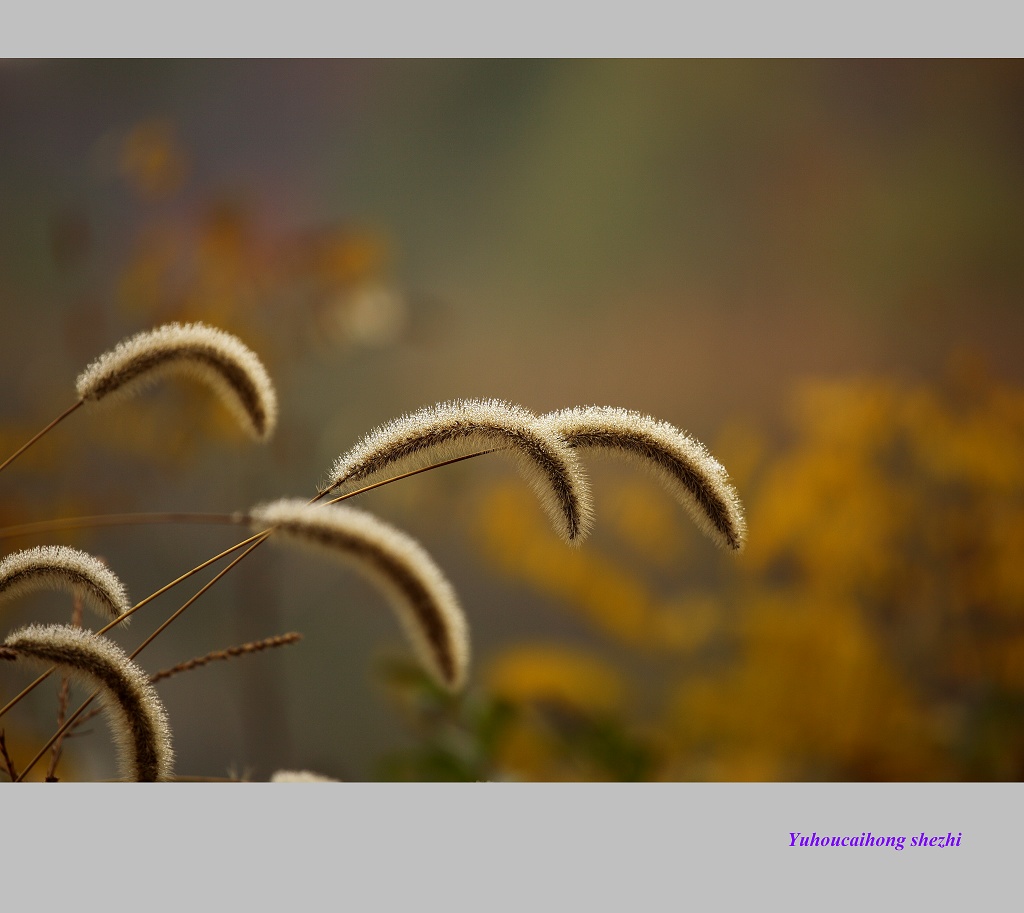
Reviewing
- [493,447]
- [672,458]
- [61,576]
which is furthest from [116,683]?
[672,458]

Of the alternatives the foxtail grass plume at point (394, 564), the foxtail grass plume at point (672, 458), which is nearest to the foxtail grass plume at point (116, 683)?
the foxtail grass plume at point (394, 564)

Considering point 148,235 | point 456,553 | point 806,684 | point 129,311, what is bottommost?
point 806,684

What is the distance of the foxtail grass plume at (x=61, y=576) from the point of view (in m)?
0.73

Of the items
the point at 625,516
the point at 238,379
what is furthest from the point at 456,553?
the point at 238,379

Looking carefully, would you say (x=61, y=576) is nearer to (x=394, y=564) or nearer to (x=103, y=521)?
(x=103, y=521)

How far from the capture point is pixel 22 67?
213 cm

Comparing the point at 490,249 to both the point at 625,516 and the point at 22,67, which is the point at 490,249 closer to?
the point at 625,516

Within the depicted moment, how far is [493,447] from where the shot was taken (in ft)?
2.40

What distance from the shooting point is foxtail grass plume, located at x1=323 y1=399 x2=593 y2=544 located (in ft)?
2.33

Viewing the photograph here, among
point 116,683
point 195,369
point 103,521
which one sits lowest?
point 116,683

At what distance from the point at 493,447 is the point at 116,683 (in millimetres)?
376

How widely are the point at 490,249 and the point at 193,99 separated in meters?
0.91

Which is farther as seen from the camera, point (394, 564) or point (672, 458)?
point (672, 458)

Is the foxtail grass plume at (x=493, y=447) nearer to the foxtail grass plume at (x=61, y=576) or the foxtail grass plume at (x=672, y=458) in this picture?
the foxtail grass plume at (x=672, y=458)
